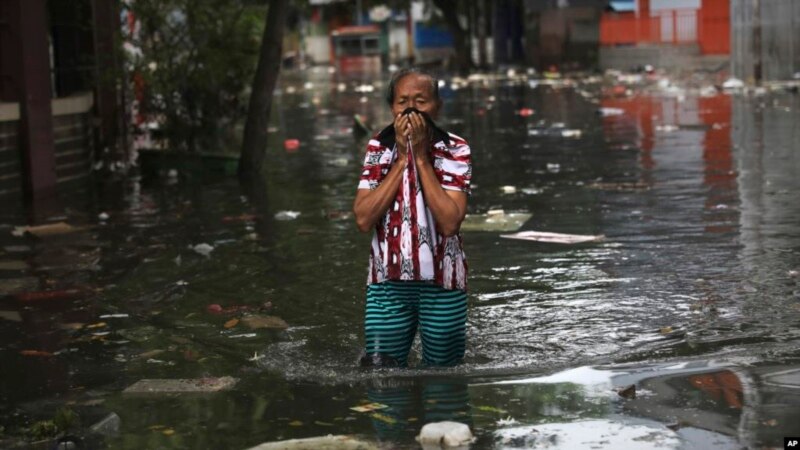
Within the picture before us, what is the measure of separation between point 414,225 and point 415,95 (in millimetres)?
505

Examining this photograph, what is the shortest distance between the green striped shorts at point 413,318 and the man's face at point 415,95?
69 centimetres

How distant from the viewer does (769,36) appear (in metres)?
28.2

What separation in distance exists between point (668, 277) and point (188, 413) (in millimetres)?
3693

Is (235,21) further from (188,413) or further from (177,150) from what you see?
(188,413)

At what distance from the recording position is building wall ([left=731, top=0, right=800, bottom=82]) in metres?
27.6

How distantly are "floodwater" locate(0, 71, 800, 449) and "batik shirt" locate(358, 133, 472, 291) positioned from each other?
492mm

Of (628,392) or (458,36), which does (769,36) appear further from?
(628,392)

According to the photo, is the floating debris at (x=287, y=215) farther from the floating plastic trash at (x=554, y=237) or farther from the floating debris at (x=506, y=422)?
the floating debris at (x=506, y=422)

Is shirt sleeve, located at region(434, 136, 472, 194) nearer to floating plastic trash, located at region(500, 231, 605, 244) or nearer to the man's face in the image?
the man's face

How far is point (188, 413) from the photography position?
5.12 meters

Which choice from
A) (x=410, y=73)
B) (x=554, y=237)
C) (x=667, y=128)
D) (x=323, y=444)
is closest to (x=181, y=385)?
(x=323, y=444)

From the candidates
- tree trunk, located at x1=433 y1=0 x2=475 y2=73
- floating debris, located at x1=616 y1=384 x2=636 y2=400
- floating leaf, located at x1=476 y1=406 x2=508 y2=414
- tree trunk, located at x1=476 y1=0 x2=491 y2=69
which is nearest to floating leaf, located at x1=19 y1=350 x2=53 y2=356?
floating leaf, located at x1=476 y1=406 x2=508 y2=414

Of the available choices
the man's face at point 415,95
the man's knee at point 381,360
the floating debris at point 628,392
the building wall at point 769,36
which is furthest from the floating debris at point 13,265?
the building wall at point 769,36

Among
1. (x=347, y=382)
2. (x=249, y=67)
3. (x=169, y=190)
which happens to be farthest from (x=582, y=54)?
(x=347, y=382)
